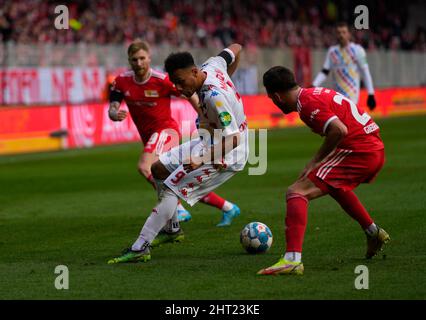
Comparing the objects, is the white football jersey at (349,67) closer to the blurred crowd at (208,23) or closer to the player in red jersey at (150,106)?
the player in red jersey at (150,106)

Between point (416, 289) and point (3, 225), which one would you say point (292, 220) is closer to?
point (416, 289)

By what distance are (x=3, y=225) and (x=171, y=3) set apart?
88.2 feet

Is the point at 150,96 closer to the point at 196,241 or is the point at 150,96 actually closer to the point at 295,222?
the point at 196,241

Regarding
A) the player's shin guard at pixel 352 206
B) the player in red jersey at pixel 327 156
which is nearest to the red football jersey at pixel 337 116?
the player in red jersey at pixel 327 156

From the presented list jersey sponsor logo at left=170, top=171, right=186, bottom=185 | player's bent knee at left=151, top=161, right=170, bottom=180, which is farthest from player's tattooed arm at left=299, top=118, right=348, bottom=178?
player's bent knee at left=151, top=161, right=170, bottom=180

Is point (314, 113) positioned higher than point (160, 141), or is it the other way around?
point (314, 113)

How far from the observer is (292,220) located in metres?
7.92

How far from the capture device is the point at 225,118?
831 cm

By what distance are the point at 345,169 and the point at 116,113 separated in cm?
341

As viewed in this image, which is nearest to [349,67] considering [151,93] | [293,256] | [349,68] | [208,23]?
[349,68]

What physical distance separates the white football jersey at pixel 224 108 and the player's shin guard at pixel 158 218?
624mm

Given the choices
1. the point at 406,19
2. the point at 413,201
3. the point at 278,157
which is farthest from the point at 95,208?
the point at 406,19

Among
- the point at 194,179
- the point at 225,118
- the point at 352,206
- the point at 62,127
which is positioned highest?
the point at 225,118

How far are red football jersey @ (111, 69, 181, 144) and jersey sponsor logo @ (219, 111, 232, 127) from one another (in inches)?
133
